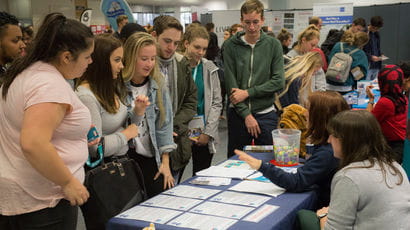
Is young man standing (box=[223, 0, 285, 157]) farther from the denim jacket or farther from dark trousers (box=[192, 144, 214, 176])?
the denim jacket

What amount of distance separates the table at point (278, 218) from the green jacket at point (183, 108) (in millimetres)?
607

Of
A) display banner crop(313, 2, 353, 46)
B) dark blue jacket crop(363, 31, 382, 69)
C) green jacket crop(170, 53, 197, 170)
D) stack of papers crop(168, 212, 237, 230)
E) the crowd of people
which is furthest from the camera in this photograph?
display banner crop(313, 2, 353, 46)

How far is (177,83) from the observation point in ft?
8.66

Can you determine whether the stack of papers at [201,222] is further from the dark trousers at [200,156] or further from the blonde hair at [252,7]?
the blonde hair at [252,7]

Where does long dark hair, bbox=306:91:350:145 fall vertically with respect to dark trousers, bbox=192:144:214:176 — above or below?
above

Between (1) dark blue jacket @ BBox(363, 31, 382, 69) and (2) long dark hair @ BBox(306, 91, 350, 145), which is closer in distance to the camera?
(2) long dark hair @ BBox(306, 91, 350, 145)

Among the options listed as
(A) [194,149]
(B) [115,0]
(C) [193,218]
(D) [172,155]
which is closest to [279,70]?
(A) [194,149]

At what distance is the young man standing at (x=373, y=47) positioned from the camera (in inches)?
293

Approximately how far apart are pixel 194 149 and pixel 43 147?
5.36 feet

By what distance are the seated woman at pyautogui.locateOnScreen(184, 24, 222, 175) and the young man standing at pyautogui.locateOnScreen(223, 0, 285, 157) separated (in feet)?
0.49

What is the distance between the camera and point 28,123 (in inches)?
53.8

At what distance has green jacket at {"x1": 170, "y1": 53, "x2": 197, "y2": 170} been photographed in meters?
2.61

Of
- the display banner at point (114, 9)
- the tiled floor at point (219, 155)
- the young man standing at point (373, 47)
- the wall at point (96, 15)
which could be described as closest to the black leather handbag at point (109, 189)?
the tiled floor at point (219, 155)

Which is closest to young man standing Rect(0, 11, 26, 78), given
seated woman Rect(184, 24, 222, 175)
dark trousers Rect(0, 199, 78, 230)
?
seated woman Rect(184, 24, 222, 175)
